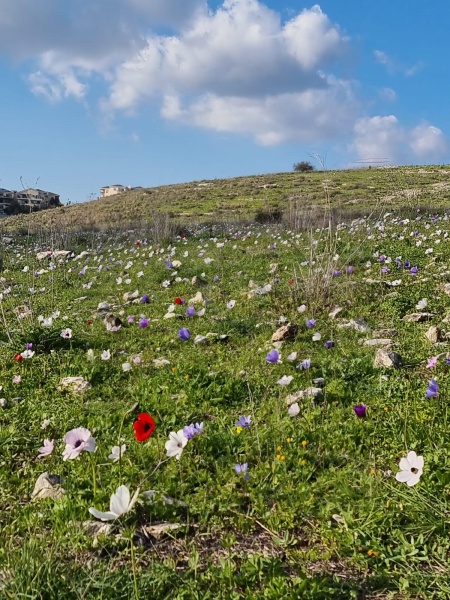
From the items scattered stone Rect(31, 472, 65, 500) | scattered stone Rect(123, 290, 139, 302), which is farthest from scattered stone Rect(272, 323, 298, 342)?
scattered stone Rect(123, 290, 139, 302)

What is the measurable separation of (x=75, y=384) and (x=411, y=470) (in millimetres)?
2884

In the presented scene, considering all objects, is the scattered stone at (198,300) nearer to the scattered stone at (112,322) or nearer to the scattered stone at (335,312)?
the scattered stone at (112,322)

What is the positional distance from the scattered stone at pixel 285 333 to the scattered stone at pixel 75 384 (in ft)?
6.18

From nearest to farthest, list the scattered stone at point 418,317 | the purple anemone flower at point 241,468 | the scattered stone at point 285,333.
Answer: the purple anemone flower at point 241,468 → the scattered stone at point 285,333 → the scattered stone at point 418,317

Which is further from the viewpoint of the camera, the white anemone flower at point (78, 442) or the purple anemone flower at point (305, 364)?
the purple anemone flower at point (305, 364)

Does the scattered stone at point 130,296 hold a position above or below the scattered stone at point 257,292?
below

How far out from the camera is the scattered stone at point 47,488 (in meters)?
2.84

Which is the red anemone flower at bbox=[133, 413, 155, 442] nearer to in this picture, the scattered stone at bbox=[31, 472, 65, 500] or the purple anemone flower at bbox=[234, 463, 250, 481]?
the purple anemone flower at bbox=[234, 463, 250, 481]

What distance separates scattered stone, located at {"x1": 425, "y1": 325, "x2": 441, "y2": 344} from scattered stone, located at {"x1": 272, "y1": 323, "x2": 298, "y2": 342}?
129 centimetres

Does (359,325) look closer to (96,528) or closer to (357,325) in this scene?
(357,325)

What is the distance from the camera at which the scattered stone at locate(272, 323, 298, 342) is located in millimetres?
5113

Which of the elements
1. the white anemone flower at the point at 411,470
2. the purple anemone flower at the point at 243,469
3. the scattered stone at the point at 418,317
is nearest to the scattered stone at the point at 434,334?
the scattered stone at the point at 418,317

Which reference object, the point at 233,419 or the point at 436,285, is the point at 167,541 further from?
the point at 436,285

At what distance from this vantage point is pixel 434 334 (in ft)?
15.7
